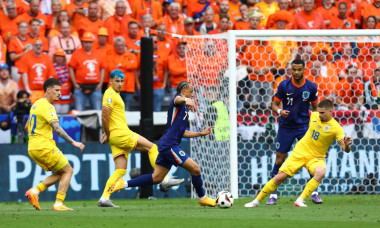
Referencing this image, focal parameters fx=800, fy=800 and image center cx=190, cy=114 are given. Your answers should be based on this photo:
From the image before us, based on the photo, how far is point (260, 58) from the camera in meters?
15.8

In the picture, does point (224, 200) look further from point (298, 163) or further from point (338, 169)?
point (338, 169)

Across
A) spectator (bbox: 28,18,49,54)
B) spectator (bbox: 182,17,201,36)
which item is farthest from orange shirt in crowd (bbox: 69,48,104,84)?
spectator (bbox: 182,17,201,36)

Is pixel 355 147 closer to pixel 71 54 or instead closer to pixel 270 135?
pixel 270 135

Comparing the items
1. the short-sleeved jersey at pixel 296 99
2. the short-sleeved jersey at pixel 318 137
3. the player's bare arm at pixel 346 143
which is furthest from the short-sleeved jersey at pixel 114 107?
the player's bare arm at pixel 346 143

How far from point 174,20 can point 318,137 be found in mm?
8216

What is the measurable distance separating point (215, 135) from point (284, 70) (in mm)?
2104

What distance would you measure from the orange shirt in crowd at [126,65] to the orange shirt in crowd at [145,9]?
1.85m

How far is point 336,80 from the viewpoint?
1586 centimetres

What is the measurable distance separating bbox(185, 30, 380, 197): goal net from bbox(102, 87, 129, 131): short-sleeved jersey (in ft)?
9.45

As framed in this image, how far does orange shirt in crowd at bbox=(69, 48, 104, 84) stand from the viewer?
17016mm

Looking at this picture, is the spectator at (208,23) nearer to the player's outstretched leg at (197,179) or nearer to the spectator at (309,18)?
the spectator at (309,18)

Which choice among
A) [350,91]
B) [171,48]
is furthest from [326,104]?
[171,48]

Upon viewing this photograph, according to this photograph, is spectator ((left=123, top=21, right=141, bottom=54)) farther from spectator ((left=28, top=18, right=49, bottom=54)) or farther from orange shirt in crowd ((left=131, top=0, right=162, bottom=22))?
spectator ((left=28, top=18, right=49, bottom=54))

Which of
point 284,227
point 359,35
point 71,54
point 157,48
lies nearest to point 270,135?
point 359,35
